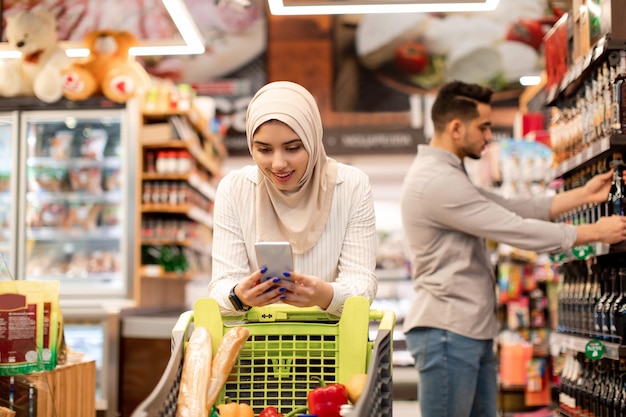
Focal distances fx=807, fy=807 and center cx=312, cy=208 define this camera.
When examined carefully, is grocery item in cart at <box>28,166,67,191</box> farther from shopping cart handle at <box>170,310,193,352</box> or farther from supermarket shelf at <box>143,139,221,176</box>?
shopping cart handle at <box>170,310,193,352</box>

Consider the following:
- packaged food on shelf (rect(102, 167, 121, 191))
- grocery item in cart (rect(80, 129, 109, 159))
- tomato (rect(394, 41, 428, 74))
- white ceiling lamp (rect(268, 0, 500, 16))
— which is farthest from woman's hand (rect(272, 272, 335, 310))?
tomato (rect(394, 41, 428, 74))

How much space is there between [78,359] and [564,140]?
259cm

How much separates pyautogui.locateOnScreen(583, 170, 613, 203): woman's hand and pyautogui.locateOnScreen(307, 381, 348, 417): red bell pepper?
1777 mm

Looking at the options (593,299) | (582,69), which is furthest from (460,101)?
(593,299)

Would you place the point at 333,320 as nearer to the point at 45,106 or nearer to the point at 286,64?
the point at 45,106

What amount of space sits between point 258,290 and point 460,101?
6.38ft

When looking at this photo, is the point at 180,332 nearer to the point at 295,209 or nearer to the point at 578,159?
the point at 295,209

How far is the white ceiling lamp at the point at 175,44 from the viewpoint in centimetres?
506

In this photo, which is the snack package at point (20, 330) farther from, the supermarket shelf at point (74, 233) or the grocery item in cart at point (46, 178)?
the grocery item in cart at point (46, 178)

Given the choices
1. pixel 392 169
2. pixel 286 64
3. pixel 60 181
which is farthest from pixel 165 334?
pixel 286 64

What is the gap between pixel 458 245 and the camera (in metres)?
3.65

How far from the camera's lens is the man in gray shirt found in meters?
3.46

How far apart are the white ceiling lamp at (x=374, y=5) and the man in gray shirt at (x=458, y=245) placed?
97 cm

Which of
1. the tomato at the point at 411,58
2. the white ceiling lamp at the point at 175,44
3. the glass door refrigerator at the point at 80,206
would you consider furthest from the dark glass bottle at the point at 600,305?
the tomato at the point at 411,58
